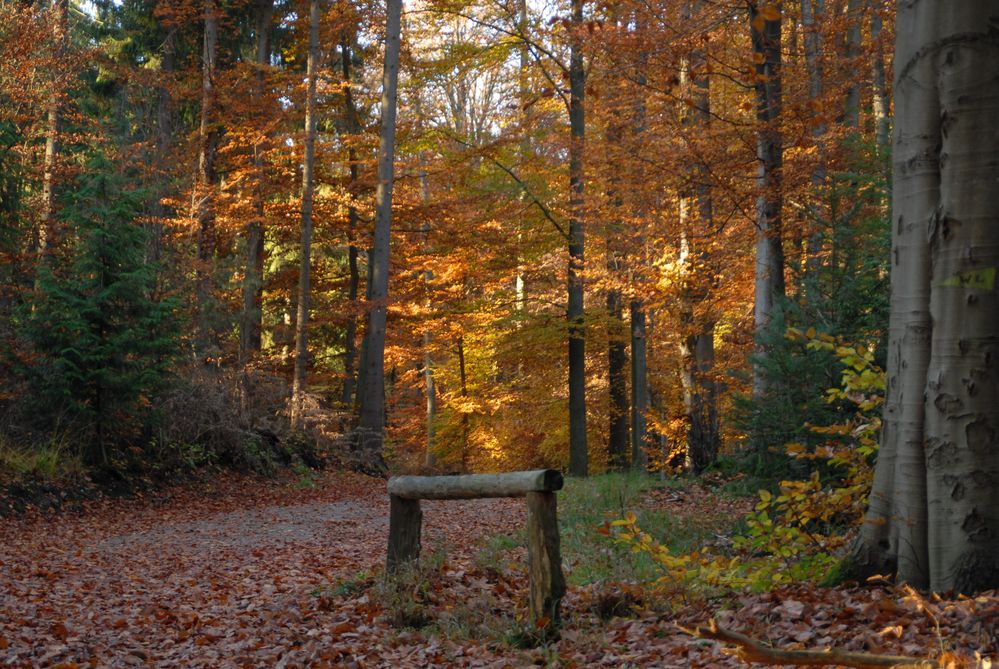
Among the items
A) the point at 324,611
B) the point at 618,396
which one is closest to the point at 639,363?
the point at 618,396

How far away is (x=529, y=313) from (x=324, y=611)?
14187 mm

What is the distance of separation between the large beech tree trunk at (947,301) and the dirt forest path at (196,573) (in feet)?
10.5

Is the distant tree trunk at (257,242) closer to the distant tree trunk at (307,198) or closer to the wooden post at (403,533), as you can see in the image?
the distant tree trunk at (307,198)

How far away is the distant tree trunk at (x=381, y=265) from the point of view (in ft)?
63.3

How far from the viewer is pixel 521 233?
67.6 ft

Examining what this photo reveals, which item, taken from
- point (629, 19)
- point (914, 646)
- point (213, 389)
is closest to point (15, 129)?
point (213, 389)

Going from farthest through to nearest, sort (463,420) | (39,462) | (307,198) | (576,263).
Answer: (463,420), (307,198), (576,263), (39,462)

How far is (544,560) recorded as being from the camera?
5.31m

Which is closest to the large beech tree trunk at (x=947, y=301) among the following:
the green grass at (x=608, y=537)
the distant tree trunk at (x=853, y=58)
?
the green grass at (x=608, y=537)

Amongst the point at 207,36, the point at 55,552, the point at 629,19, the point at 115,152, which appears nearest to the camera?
the point at 55,552

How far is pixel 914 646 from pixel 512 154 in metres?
17.1

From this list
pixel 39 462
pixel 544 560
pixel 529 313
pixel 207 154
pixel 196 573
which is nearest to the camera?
pixel 544 560

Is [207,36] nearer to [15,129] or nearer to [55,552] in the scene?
[15,129]

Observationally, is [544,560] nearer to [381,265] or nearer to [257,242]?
[381,265]
